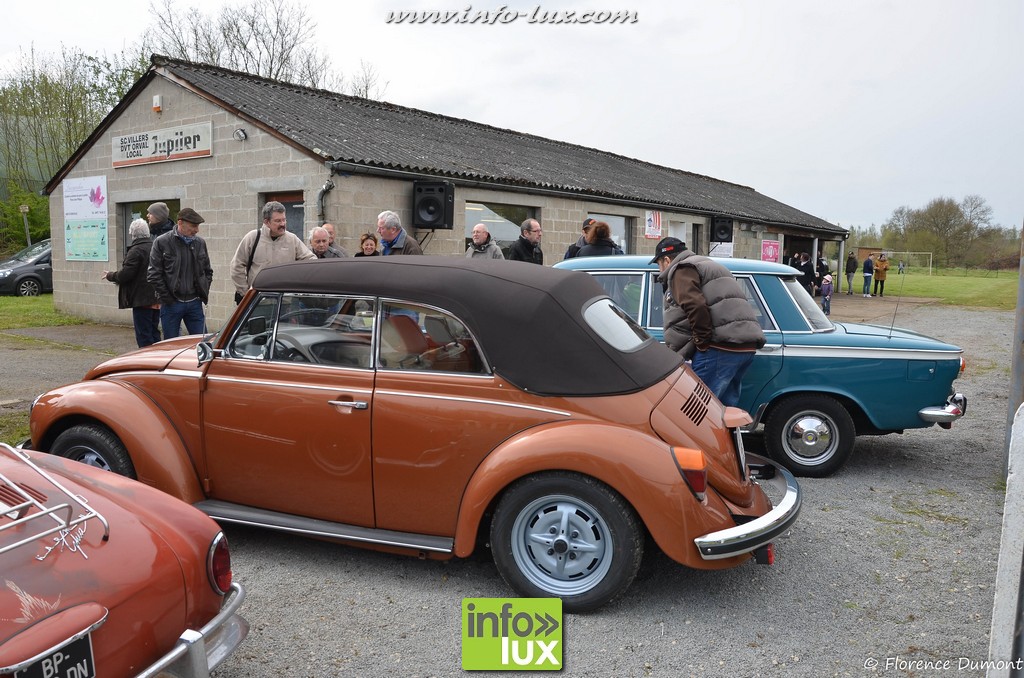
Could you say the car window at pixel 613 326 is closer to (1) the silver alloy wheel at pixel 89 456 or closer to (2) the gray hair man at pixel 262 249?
(1) the silver alloy wheel at pixel 89 456

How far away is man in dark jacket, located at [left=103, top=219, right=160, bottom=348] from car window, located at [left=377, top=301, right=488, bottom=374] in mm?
5546

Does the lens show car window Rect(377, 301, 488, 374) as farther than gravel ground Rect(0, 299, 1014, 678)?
Yes

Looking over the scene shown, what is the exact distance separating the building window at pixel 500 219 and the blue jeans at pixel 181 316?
21.9ft

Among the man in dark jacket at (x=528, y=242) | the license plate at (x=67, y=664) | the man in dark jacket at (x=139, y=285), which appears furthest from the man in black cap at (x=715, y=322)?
the man in dark jacket at (x=139, y=285)

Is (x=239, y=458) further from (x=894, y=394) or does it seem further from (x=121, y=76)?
(x=121, y=76)

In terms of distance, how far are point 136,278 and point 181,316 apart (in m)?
1.03

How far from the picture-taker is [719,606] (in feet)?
12.0

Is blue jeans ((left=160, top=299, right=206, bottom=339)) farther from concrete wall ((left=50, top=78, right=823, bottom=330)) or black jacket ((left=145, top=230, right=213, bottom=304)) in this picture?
concrete wall ((left=50, top=78, right=823, bottom=330))

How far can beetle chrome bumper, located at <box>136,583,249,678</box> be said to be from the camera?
2.34 meters

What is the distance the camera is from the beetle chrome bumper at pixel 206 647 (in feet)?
7.68

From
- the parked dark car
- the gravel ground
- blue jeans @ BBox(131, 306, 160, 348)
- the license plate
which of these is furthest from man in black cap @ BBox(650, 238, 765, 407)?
the parked dark car

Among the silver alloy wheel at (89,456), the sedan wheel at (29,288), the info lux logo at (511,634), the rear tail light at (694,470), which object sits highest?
the sedan wheel at (29,288)

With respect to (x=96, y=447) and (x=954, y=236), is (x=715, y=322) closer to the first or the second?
(x=96, y=447)

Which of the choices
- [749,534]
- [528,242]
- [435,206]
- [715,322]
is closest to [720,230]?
[435,206]
